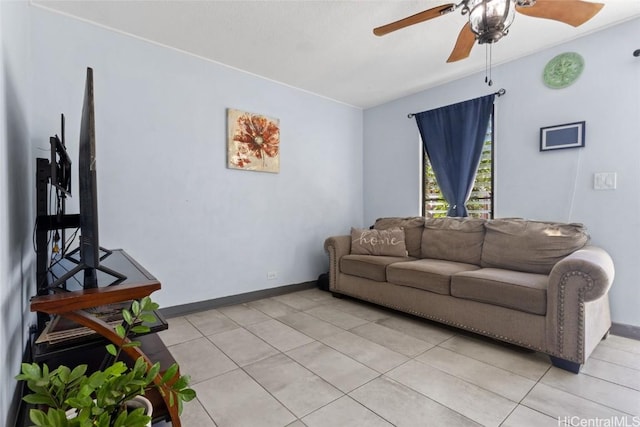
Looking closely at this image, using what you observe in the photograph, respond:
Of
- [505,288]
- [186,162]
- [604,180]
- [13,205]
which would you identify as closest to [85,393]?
[13,205]

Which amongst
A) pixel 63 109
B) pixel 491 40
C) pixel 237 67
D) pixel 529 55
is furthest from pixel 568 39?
pixel 63 109

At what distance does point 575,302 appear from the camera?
1.86 meters

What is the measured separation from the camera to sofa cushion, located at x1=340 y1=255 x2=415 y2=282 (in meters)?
3.03

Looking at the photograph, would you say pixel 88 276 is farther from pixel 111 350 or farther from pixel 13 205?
pixel 111 350

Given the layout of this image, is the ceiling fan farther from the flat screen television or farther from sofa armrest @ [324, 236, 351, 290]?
sofa armrest @ [324, 236, 351, 290]

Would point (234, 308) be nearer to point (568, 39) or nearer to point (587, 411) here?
point (587, 411)

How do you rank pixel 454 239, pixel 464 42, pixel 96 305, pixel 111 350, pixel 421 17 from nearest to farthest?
pixel 111 350 < pixel 96 305 < pixel 421 17 < pixel 464 42 < pixel 454 239

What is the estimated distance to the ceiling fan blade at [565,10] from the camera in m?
1.61

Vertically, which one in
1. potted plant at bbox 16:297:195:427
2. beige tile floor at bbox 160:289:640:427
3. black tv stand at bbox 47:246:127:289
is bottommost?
beige tile floor at bbox 160:289:640:427

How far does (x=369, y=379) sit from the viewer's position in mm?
1842

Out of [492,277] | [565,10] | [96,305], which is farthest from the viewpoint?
[492,277]

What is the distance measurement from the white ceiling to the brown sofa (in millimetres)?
1622

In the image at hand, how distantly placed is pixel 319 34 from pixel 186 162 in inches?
66.2

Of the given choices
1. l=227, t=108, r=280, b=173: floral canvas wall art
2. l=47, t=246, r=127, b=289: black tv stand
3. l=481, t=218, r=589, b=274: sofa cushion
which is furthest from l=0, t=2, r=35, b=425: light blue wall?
l=481, t=218, r=589, b=274: sofa cushion
